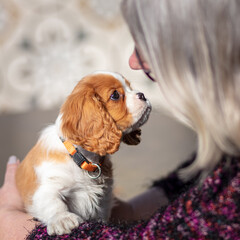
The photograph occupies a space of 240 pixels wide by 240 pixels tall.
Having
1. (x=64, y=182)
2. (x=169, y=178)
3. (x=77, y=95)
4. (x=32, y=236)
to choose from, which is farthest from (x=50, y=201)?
(x=169, y=178)

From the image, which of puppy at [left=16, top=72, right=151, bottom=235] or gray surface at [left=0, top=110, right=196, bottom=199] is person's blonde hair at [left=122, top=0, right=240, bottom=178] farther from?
gray surface at [left=0, top=110, right=196, bottom=199]

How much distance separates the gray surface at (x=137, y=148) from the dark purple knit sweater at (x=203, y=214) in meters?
1.04

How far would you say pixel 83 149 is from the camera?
137cm

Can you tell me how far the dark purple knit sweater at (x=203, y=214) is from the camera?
0.85 m

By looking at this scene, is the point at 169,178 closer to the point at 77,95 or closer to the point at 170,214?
the point at 77,95

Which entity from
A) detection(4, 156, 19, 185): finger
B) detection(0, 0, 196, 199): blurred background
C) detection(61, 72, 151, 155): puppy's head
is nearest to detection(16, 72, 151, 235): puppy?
detection(61, 72, 151, 155): puppy's head

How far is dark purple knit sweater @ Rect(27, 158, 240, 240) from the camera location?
0.85 meters

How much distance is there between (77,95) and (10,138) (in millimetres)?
1926

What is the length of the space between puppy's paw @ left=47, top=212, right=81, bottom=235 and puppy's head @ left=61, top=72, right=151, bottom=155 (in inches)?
10.6

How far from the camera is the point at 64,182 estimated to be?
1319 millimetres

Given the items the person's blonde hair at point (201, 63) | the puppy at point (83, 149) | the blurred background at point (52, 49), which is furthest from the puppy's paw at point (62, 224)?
the blurred background at point (52, 49)

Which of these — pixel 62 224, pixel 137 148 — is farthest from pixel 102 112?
pixel 137 148

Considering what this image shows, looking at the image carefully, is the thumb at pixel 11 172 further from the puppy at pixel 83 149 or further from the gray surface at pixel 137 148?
the gray surface at pixel 137 148

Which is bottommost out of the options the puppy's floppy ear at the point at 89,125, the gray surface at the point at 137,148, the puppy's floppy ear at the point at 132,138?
the gray surface at the point at 137,148
